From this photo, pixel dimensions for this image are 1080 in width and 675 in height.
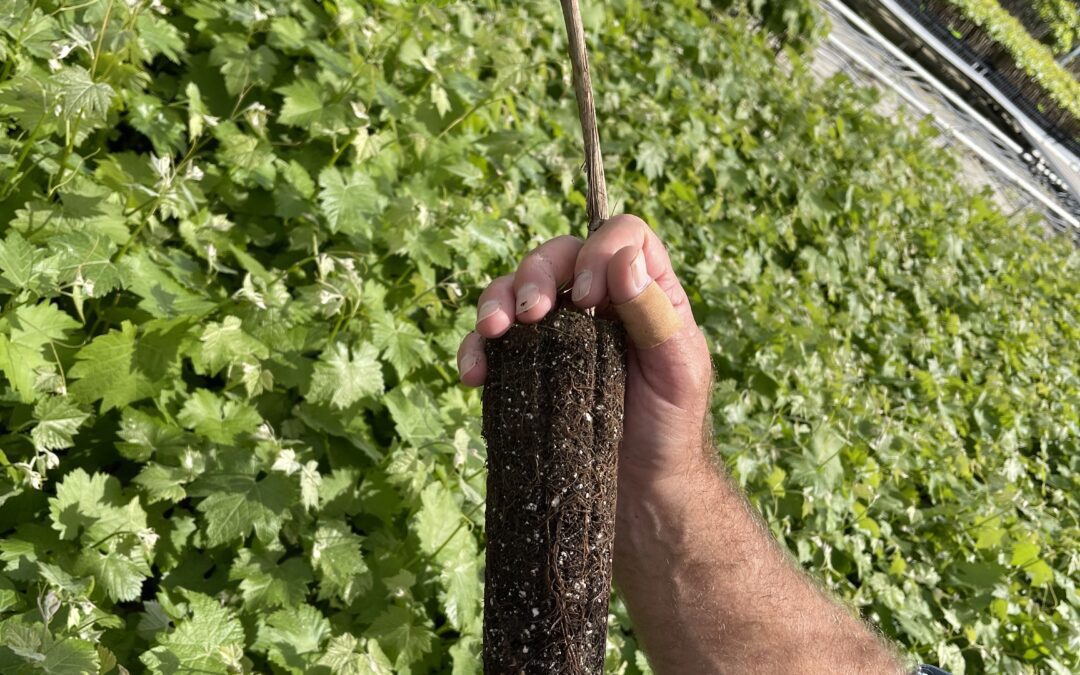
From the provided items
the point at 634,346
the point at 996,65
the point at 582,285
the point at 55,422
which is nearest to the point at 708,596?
the point at 634,346

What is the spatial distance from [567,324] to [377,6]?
2179mm

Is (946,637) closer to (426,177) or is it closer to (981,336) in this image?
(426,177)

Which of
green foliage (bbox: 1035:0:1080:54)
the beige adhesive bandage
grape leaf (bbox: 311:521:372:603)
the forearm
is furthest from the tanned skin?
green foliage (bbox: 1035:0:1080:54)

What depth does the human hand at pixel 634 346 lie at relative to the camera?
4.57 ft

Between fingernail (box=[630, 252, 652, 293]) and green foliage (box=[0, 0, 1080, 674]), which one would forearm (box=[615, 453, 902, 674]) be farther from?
fingernail (box=[630, 252, 652, 293])

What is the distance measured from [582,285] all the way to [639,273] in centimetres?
10

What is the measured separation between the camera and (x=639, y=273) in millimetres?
1368

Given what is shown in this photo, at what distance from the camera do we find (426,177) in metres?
2.85

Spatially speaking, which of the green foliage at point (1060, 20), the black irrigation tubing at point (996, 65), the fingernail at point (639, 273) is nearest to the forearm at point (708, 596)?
the fingernail at point (639, 273)

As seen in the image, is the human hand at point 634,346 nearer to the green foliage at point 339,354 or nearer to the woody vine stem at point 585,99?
the woody vine stem at point 585,99

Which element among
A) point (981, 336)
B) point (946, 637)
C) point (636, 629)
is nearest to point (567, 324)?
point (636, 629)

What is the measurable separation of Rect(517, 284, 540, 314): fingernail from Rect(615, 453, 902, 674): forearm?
2.35ft

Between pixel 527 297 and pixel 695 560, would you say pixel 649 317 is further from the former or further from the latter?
pixel 695 560

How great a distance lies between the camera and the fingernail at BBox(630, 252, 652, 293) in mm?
1357
